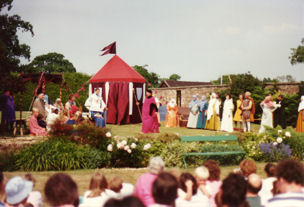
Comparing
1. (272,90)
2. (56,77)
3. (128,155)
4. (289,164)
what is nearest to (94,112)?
(56,77)

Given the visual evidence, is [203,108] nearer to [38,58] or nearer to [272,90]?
[272,90]

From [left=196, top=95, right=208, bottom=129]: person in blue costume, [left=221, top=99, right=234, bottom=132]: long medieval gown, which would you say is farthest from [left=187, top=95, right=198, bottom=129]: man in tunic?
[left=221, top=99, right=234, bottom=132]: long medieval gown

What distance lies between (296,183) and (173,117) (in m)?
15.1

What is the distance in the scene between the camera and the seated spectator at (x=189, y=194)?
3.61m

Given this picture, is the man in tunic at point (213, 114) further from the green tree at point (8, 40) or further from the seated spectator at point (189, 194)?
the seated spectator at point (189, 194)

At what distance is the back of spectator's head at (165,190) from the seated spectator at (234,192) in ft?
1.79

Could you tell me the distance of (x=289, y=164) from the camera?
10.5 ft

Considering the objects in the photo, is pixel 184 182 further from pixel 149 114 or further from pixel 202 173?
pixel 149 114

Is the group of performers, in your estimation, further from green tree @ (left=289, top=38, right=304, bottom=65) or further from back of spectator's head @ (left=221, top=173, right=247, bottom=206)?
green tree @ (left=289, top=38, right=304, bottom=65)

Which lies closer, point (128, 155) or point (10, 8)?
point (128, 155)

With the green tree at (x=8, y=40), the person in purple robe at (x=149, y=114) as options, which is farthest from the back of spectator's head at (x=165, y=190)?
the person in purple robe at (x=149, y=114)

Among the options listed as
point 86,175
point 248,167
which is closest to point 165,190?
point 248,167

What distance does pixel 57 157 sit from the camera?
7.03 m

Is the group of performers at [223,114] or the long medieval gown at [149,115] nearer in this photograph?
the group of performers at [223,114]
